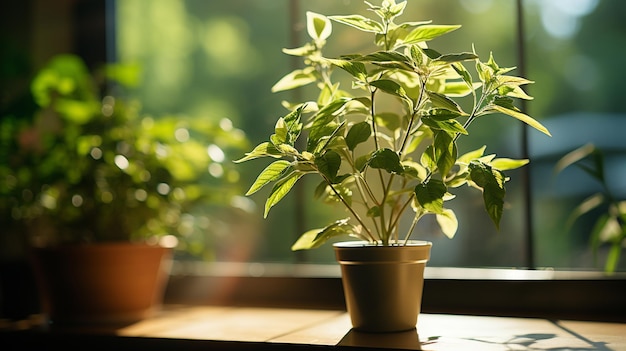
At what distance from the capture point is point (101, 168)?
1435mm

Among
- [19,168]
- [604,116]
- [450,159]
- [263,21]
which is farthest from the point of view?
[263,21]

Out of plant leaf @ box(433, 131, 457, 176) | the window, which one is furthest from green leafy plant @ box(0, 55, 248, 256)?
plant leaf @ box(433, 131, 457, 176)

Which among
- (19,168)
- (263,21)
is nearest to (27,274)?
(19,168)

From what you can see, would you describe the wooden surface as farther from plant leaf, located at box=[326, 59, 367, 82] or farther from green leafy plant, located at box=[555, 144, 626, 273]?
plant leaf, located at box=[326, 59, 367, 82]

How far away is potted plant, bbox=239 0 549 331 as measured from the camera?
1.00 meters

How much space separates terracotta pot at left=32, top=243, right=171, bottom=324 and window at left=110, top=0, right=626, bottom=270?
331mm

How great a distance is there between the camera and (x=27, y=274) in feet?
5.09

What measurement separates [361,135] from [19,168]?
0.83 m

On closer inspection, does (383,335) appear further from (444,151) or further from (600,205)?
(600,205)

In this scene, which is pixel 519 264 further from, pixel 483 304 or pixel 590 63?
pixel 590 63

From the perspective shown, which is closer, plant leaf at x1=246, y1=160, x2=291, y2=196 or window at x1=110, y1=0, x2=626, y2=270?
plant leaf at x1=246, y1=160, x2=291, y2=196

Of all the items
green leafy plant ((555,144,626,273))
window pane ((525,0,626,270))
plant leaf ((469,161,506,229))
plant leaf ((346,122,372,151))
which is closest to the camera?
plant leaf ((469,161,506,229))

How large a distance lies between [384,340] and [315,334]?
155 millimetres

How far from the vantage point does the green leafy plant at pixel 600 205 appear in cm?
124
